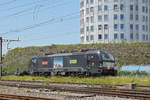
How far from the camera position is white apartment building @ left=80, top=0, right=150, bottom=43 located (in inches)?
3361

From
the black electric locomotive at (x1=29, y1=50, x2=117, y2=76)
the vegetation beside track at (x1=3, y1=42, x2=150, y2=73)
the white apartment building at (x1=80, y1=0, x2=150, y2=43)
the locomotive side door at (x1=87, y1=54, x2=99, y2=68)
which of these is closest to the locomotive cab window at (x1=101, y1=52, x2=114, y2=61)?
the black electric locomotive at (x1=29, y1=50, x2=117, y2=76)

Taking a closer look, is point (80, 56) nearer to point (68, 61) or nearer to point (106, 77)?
point (68, 61)

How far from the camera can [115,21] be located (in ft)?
282

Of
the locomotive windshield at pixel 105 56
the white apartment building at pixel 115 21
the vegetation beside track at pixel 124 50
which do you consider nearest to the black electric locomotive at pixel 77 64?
the locomotive windshield at pixel 105 56

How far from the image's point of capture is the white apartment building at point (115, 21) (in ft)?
280

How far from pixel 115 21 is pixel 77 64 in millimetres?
52462

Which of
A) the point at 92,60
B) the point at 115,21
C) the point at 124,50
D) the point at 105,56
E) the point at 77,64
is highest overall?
the point at 115,21

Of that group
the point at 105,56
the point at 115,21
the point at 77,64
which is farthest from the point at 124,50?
the point at 115,21

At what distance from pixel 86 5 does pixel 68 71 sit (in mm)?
55184

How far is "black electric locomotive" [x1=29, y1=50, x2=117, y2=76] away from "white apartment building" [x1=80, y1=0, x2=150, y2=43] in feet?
148

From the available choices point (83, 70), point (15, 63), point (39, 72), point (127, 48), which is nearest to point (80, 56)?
point (83, 70)

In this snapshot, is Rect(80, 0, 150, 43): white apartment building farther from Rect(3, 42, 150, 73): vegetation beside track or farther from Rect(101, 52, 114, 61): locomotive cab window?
Rect(101, 52, 114, 61): locomotive cab window

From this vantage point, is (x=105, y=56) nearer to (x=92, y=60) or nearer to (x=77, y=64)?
(x=92, y=60)

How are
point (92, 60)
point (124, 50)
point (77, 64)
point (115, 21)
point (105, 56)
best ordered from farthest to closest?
point (115, 21), point (124, 50), point (77, 64), point (105, 56), point (92, 60)
